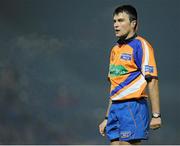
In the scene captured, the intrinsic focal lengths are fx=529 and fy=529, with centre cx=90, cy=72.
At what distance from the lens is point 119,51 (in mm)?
4867

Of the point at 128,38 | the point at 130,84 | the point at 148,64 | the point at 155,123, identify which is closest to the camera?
the point at 155,123

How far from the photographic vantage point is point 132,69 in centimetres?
475

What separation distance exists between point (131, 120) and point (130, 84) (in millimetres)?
321

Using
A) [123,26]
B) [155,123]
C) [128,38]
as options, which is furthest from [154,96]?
[123,26]

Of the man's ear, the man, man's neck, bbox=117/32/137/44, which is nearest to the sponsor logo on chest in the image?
the man

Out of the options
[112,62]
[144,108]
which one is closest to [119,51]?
[112,62]

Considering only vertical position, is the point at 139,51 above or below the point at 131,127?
above

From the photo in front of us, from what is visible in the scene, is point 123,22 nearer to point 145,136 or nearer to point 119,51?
point 119,51

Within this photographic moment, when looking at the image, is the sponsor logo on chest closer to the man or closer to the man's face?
the man

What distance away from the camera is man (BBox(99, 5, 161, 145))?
463 centimetres

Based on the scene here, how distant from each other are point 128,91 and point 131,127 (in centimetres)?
32

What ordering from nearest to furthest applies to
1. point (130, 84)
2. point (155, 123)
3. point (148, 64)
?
point (155, 123), point (148, 64), point (130, 84)

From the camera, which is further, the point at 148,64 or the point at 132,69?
the point at 132,69

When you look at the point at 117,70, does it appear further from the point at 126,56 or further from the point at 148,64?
the point at 148,64
